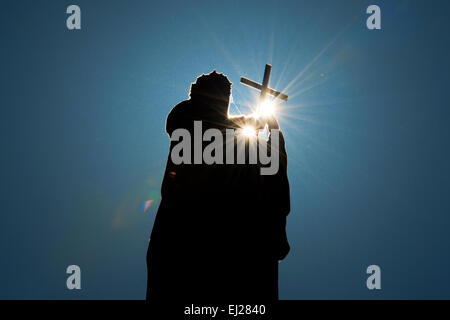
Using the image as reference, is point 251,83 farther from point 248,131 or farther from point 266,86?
point 248,131

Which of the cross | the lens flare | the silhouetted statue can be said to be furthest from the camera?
the cross

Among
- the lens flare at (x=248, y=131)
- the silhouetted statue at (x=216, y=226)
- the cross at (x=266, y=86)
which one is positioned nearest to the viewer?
the silhouetted statue at (x=216, y=226)

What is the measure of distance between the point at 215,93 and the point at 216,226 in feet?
7.00

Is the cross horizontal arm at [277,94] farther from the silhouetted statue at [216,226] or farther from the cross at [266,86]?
the silhouetted statue at [216,226]

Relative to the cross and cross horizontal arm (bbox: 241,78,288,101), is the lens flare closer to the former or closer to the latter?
the cross

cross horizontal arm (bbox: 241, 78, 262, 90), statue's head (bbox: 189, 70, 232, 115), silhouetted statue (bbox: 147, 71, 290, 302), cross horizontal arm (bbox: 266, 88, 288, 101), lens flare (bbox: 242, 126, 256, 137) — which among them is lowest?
silhouetted statue (bbox: 147, 71, 290, 302)

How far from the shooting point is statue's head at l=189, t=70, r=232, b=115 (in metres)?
4.45

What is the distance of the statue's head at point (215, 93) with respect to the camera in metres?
4.45

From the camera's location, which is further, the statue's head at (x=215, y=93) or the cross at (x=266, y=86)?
the cross at (x=266, y=86)

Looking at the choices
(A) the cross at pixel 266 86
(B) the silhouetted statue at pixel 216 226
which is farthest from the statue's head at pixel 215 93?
(A) the cross at pixel 266 86

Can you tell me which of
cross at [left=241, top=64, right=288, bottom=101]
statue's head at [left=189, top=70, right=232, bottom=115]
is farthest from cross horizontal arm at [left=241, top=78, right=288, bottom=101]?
statue's head at [left=189, top=70, right=232, bottom=115]

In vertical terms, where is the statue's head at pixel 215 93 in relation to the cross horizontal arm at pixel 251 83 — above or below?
below
